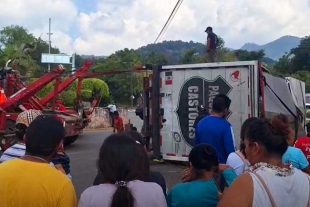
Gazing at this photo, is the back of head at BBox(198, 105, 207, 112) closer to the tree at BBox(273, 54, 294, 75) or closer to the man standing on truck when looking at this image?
the man standing on truck

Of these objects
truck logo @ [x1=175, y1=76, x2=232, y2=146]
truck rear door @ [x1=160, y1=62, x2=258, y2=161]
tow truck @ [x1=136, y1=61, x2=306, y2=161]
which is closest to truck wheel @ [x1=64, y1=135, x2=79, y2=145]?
tow truck @ [x1=136, y1=61, x2=306, y2=161]

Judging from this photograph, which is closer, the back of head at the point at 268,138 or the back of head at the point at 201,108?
the back of head at the point at 268,138

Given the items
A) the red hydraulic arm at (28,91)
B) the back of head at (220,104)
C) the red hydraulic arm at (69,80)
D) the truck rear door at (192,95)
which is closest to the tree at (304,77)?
the red hydraulic arm at (69,80)

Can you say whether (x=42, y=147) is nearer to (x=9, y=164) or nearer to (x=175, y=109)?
(x=9, y=164)

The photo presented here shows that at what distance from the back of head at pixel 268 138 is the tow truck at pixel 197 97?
6650mm

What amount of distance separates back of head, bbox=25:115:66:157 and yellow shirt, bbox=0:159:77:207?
0.09 m

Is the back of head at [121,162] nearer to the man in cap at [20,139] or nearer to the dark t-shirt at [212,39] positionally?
the man in cap at [20,139]

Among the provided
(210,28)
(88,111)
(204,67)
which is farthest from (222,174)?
(88,111)

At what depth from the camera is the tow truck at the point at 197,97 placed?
9938 millimetres

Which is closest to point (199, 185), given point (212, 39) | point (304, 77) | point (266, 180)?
point (266, 180)

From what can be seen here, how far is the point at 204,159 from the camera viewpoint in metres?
3.50

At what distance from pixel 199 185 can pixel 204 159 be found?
179 millimetres

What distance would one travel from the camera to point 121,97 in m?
59.0

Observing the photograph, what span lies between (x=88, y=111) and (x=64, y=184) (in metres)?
16.0
